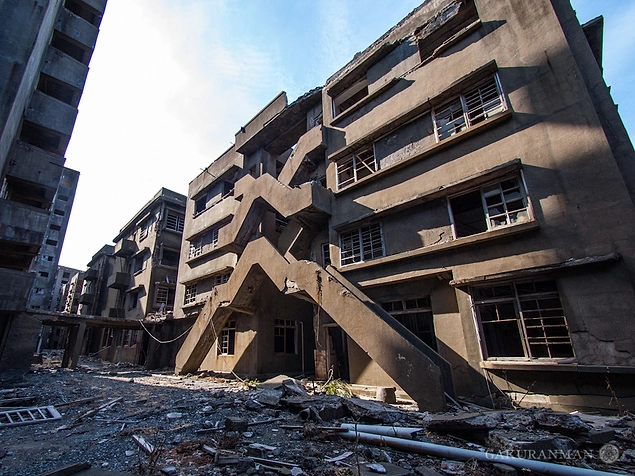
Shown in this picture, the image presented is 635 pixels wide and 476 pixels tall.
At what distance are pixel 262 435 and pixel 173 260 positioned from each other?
23.3 m

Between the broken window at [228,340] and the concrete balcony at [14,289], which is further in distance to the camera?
the broken window at [228,340]

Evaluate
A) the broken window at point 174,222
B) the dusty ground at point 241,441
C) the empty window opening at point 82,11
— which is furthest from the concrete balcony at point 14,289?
the empty window opening at point 82,11

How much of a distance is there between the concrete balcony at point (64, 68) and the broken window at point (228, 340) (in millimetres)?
15867

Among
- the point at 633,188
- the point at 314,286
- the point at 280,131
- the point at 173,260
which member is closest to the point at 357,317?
the point at 314,286

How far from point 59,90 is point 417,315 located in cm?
2244

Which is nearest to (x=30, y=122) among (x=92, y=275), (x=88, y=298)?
(x=92, y=275)

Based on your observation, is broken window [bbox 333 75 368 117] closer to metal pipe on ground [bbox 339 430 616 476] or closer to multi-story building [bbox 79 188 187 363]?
metal pipe on ground [bbox 339 430 616 476]

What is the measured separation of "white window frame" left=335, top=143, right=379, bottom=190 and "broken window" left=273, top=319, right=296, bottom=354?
737 cm

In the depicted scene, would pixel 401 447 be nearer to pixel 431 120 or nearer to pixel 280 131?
pixel 431 120

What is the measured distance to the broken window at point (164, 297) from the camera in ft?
75.1

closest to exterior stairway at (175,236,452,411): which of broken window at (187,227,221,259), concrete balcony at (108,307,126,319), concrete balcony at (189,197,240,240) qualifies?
concrete balcony at (189,197,240,240)

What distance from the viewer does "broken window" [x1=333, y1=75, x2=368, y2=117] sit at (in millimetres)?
13589

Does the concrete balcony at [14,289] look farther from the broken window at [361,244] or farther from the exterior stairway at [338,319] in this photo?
the broken window at [361,244]

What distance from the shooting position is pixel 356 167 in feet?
40.3
